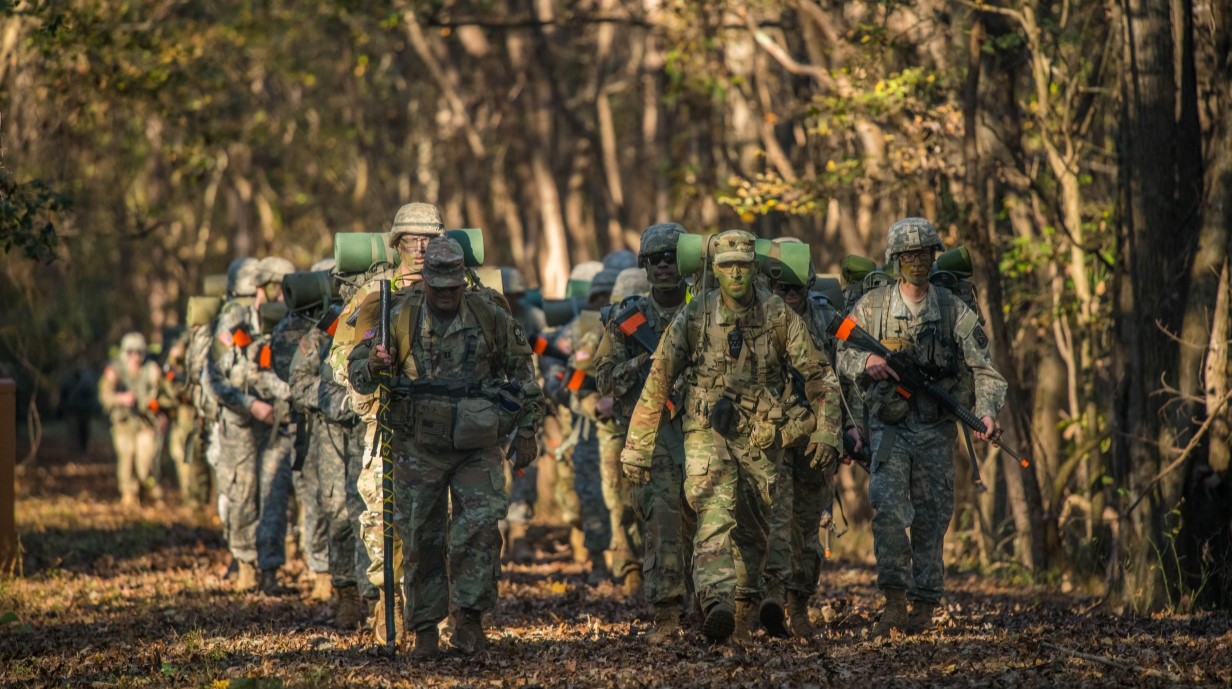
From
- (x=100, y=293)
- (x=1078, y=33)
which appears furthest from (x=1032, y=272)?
(x=100, y=293)

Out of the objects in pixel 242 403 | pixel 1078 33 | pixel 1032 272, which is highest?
pixel 1078 33

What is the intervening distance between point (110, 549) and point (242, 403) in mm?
4358

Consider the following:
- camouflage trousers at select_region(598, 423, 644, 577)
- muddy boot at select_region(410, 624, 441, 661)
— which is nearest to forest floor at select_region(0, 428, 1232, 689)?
muddy boot at select_region(410, 624, 441, 661)

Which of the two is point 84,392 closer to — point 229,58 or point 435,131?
point 435,131

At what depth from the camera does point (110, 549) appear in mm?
16891

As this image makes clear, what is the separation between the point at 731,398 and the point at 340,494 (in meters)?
3.19

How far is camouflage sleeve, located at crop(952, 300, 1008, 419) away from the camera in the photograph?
9.64 metres

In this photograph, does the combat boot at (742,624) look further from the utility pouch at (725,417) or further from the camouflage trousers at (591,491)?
the camouflage trousers at (591,491)

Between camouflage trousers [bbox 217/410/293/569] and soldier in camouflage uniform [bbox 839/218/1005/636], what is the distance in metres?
5.11

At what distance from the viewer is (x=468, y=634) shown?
9281 millimetres

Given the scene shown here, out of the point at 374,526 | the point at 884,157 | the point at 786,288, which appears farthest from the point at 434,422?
the point at 884,157

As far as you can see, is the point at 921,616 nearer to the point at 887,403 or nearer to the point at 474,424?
the point at 887,403

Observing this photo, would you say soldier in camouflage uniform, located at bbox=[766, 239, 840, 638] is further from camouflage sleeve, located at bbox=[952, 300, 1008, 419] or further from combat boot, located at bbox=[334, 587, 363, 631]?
combat boot, located at bbox=[334, 587, 363, 631]

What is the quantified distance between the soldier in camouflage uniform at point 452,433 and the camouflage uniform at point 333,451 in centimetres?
113
